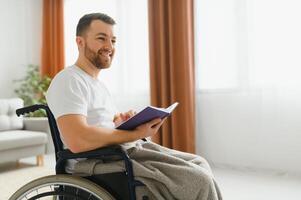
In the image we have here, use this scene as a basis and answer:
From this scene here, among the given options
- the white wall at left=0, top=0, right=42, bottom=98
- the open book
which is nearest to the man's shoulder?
the open book

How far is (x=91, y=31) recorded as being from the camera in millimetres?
1153

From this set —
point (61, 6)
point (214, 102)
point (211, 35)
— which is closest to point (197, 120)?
point (214, 102)

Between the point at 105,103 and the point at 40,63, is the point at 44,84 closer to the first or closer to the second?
the point at 40,63

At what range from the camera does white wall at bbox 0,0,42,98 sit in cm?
406

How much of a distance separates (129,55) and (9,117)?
4.76 feet

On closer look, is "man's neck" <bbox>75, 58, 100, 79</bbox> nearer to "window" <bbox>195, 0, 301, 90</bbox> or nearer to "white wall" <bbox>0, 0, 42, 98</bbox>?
"window" <bbox>195, 0, 301, 90</bbox>

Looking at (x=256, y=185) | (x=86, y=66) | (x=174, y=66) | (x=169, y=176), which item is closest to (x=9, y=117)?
(x=174, y=66)

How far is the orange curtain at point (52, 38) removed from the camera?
4.21 meters

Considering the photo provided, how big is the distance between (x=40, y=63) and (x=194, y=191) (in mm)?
3968

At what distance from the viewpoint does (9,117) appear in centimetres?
322

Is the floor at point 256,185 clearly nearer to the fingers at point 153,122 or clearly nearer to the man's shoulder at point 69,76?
the fingers at point 153,122

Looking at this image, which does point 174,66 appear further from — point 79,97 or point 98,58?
point 79,97

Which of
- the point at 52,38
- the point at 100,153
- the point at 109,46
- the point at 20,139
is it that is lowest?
the point at 20,139

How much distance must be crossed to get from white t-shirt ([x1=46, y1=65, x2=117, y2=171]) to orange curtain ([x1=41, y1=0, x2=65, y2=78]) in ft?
10.4
